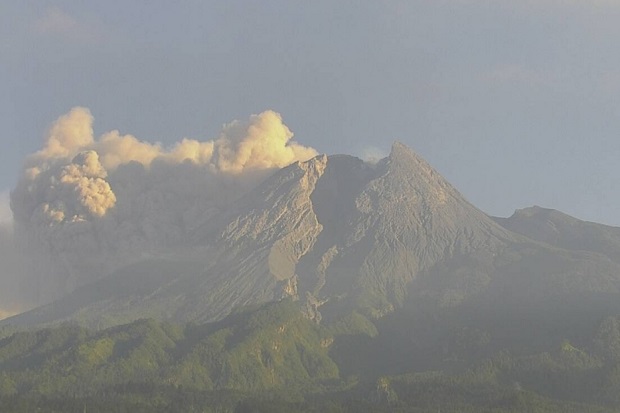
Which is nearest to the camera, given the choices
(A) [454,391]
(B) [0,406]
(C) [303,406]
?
(B) [0,406]

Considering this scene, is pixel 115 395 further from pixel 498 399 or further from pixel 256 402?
pixel 498 399

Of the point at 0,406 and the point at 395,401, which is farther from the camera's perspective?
the point at 395,401

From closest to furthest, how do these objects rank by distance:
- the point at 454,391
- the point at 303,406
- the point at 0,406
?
the point at 0,406
the point at 303,406
the point at 454,391

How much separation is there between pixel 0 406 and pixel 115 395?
29197 millimetres

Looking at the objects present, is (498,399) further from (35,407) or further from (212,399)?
(35,407)

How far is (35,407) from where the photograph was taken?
169m

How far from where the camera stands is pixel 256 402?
184 metres

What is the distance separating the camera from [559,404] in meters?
190

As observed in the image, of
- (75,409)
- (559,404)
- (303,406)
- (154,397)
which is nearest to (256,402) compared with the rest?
(303,406)

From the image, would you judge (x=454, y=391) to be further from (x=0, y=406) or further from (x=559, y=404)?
(x=0, y=406)

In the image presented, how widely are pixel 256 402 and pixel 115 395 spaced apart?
2938cm

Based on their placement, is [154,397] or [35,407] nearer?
[35,407]

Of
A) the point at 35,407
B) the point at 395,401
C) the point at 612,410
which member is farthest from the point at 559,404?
the point at 35,407

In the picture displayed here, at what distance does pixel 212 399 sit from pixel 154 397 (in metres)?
11.8
